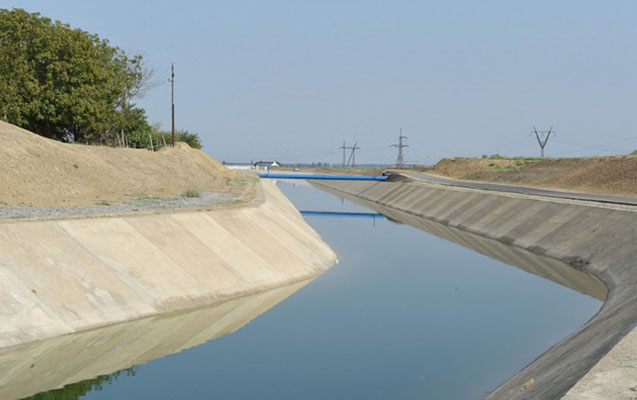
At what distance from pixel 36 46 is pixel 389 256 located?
44.0 m

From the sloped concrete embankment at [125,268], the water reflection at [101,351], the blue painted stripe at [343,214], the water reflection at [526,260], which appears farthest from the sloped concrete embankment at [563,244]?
the sloped concrete embankment at [125,268]

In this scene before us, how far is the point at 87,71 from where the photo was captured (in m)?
65.8

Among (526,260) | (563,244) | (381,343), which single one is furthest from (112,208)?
(563,244)

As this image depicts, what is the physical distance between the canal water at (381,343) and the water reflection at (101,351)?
382 mm

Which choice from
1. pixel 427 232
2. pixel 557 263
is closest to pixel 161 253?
pixel 557 263

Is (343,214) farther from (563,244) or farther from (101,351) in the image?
(101,351)

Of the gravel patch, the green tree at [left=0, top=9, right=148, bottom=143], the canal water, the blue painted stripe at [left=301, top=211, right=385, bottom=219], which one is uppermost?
the green tree at [left=0, top=9, right=148, bottom=143]

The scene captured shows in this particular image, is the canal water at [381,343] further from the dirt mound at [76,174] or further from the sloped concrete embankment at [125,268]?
the dirt mound at [76,174]

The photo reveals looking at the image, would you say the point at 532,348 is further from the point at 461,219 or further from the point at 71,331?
the point at 461,219

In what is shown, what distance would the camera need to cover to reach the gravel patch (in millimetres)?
27719

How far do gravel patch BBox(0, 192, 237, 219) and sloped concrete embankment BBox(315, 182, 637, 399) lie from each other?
19341 mm

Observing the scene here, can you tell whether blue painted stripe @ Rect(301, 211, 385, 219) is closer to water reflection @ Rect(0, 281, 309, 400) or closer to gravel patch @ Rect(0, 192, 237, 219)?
gravel patch @ Rect(0, 192, 237, 219)

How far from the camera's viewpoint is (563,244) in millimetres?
38875

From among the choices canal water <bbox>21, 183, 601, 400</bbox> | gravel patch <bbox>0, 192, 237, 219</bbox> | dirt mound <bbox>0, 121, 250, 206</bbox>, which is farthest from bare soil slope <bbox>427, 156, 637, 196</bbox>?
gravel patch <bbox>0, 192, 237, 219</bbox>
